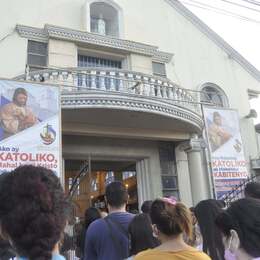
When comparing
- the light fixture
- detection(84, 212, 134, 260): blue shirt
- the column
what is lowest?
detection(84, 212, 134, 260): blue shirt

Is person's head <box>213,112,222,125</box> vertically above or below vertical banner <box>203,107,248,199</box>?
above

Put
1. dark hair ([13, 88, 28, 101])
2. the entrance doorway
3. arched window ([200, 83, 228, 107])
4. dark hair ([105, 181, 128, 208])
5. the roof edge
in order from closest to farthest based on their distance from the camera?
dark hair ([105, 181, 128, 208]) < dark hair ([13, 88, 28, 101]) < the entrance doorway < arched window ([200, 83, 228, 107]) < the roof edge

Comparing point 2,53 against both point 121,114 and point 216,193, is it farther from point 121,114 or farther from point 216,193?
point 216,193

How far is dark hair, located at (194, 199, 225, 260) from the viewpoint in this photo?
312 centimetres

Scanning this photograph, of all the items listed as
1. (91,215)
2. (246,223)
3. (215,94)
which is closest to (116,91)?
(91,215)

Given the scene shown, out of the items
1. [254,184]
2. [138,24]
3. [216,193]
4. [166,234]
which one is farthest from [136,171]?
[166,234]

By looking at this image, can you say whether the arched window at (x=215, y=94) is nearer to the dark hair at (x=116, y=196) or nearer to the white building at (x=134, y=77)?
the white building at (x=134, y=77)

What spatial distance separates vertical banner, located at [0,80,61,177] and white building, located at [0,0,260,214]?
62 cm

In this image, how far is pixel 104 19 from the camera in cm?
1419

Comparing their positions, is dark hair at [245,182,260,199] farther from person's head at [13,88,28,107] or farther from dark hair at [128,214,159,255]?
person's head at [13,88,28,107]

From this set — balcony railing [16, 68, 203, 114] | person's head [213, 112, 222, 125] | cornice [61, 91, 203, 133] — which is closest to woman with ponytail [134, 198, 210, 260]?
cornice [61, 91, 203, 133]

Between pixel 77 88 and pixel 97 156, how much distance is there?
2.83m

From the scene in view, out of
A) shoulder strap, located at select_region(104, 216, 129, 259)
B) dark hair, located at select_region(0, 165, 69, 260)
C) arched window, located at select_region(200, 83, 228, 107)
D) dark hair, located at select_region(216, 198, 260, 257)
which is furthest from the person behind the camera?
arched window, located at select_region(200, 83, 228, 107)

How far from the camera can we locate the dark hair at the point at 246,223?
6.16 feet
